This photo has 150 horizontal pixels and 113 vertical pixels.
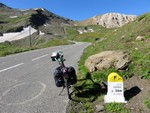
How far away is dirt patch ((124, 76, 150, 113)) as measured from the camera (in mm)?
5867

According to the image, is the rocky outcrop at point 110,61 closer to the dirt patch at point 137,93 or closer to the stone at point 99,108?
the dirt patch at point 137,93

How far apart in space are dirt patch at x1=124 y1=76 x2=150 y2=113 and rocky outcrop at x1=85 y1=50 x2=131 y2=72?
0.92 m

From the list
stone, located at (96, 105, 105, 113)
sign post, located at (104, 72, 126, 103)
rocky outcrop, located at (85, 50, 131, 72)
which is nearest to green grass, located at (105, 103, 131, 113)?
stone, located at (96, 105, 105, 113)

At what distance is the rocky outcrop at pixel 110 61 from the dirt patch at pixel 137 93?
92 centimetres

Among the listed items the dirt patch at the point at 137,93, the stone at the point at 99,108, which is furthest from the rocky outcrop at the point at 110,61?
the stone at the point at 99,108

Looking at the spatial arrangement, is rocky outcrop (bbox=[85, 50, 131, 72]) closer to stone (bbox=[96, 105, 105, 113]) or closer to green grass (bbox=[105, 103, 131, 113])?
green grass (bbox=[105, 103, 131, 113])

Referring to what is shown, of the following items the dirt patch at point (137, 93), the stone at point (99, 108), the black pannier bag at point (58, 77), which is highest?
the black pannier bag at point (58, 77)

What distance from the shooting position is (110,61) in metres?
9.30

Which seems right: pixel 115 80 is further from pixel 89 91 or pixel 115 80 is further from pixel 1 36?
pixel 1 36

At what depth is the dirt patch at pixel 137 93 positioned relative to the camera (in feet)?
19.2

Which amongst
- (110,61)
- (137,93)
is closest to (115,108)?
(137,93)

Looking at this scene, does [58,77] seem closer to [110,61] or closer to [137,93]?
[137,93]

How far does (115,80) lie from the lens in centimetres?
632

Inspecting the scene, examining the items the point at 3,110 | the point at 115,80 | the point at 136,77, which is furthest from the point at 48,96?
the point at 136,77
